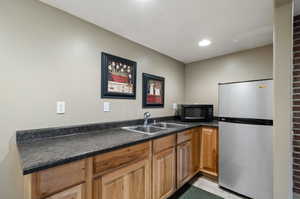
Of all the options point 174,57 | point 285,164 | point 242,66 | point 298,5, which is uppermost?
point 298,5

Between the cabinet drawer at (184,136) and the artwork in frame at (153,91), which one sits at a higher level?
the artwork in frame at (153,91)

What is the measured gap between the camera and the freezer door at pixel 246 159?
67.3 inches

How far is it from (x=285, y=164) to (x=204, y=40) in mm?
1848

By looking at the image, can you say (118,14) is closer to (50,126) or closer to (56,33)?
(56,33)

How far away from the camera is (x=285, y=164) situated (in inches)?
48.4

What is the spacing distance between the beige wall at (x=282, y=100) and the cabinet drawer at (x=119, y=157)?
1.23 metres

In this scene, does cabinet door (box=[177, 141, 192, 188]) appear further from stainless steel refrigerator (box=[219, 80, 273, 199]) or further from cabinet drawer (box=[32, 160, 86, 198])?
cabinet drawer (box=[32, 160, 86, 198])

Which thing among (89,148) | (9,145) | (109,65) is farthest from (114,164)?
(109,65)

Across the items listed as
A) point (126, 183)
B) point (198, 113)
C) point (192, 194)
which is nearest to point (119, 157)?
point (126, 183)

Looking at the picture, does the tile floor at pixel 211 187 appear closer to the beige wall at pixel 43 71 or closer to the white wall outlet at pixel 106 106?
the beige wall at pixel 43 71

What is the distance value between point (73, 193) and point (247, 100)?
7.04 ft

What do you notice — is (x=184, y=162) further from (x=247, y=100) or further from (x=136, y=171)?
(x=247, y=100)

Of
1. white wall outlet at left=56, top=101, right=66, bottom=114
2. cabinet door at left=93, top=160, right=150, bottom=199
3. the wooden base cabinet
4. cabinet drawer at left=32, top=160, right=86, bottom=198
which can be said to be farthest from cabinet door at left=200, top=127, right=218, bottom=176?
white wall outlet at left=56, top=101, right=66, bottom=114

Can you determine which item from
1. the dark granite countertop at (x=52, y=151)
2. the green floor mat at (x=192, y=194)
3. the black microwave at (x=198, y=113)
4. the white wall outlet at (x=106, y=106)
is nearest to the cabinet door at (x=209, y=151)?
the black microwave at (x=198, y=113)
